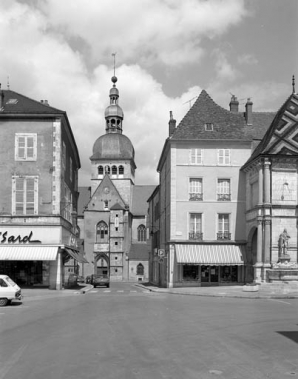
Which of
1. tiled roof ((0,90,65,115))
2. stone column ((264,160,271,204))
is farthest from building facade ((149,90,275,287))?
tiled roof ((0,90,65,115))

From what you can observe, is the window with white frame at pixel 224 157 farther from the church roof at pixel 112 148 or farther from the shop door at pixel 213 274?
the church roof at pixel 112 148

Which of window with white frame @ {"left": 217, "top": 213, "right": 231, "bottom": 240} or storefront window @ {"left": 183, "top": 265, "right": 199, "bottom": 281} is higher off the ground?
window with white frame @ {"left": 217, "top": 213, "right": 231, "bottom": 240}

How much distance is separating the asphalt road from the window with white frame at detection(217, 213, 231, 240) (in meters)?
20.5

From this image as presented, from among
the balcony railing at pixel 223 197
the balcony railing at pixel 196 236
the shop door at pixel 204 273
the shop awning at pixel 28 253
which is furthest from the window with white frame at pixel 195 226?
the shop awning at pixel 28 253

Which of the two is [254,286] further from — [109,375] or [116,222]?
[116,222]

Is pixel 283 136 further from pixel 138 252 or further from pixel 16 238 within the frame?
pixel 138 252

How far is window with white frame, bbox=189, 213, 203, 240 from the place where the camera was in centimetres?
3775

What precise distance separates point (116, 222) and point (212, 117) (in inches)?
1621

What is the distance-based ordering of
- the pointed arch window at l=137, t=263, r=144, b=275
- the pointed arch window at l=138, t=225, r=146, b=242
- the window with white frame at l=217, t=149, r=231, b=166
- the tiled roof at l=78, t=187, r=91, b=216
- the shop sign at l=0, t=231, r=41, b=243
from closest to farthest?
the shop sign at l=0, t=231, r=41, b=243 → the window with white frame at l=217, t=149, r=231, b=166 → the pointed arch window at l=137, t=263, r=144, b=275 → the pointed arch window at l=138, t=225, r=146, b=242 → the tiled roof at l=78, t=187, r=91, b=216

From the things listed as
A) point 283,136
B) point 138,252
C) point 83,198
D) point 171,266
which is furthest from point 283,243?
point 83,198

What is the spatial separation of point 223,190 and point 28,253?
15.1 m

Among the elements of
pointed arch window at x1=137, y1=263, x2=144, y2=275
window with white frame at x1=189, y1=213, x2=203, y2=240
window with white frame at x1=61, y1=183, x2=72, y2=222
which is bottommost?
pointed arch window at x1=137, y1=263, x2=144, y2=275

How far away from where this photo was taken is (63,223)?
34.2 m

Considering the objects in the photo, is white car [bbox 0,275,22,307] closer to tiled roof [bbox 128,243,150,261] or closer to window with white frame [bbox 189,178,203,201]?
window with white frame [bbox 189,178,203,201]
